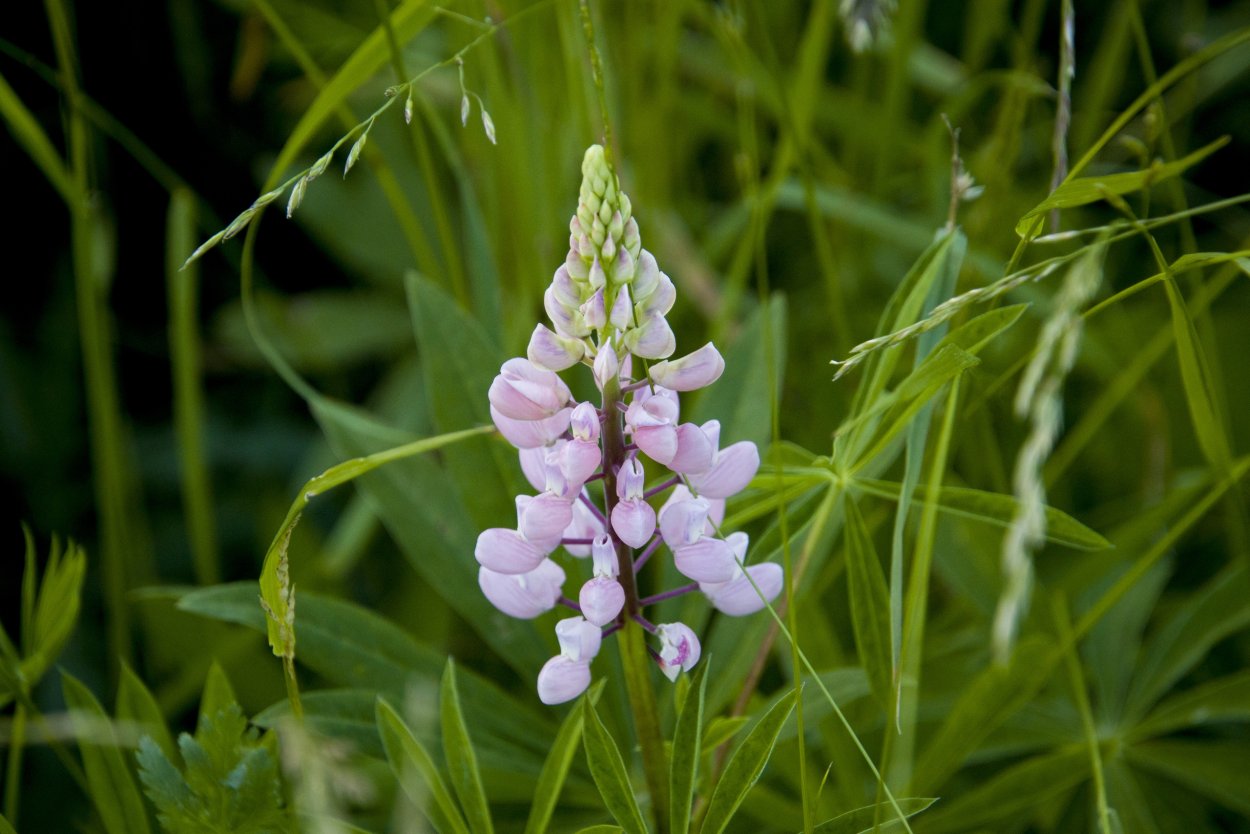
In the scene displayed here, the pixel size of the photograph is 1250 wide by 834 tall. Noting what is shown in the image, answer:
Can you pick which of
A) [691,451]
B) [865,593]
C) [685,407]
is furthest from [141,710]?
[685,407]

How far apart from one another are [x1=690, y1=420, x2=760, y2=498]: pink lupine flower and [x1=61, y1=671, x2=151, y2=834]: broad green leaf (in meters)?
0.82

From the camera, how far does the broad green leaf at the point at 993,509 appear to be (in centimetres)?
126

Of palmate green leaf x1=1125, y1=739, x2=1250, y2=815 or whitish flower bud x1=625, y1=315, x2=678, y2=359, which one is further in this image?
palmate green leaf x1=1125, y1=739, x2=1250, y2=815

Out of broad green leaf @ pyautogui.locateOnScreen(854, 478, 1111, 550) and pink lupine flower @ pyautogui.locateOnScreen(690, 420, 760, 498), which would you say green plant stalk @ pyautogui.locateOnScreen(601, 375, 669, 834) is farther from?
broad green leaf @ pyautogui.locateOnScreen(854, 478, 1111, 550)

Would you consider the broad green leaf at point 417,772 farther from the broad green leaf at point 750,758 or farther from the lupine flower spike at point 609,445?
the broad green leaf at point 750,758

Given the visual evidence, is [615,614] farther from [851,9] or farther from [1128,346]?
[1128,346]

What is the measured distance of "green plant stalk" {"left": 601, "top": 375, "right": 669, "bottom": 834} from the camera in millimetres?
Answer: 1152

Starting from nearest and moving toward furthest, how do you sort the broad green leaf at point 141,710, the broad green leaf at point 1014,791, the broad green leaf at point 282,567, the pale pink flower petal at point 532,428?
the broad green leaf at point 282,567, the pale pink flower petal at point 532,428, the broad green leaf at point 141,710, the broad green leaf at point 1014,791

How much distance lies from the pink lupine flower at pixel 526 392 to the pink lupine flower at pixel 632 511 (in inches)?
4.1

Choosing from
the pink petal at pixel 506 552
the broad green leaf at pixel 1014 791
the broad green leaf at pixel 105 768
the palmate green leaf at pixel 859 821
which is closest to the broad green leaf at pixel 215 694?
the broad green leaf at pixel 105 768

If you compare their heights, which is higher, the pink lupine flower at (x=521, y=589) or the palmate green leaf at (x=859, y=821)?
the pink lupine flower at (x=521, y=589)

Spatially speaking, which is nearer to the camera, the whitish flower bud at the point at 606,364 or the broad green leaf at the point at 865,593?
the whitish flower bud at the point at 606,364

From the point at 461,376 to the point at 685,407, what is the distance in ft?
1.97

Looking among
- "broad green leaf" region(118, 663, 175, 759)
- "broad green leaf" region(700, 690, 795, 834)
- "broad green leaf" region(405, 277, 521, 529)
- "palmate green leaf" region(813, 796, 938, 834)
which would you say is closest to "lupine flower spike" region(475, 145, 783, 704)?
"broad green leaf" region(700, 690, 795, 834)
